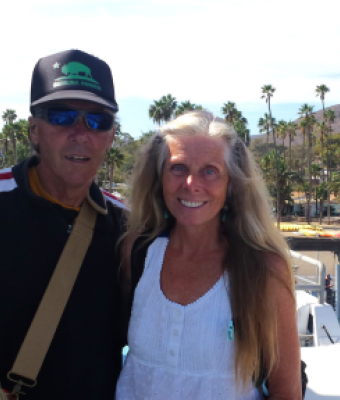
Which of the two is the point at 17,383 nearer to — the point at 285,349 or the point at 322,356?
the point at 285,349

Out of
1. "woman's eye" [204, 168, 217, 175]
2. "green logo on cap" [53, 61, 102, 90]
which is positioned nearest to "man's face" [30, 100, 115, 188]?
"green logo on cap" [53, 61, 102, 90]

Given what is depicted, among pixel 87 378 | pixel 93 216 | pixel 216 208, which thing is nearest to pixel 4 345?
pixel 87 378

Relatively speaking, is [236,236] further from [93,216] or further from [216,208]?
[93,216]

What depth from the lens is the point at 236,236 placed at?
2.36 meters

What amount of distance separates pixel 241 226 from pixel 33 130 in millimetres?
1378

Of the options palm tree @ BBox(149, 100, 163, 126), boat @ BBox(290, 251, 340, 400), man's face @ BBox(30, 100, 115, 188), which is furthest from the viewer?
palm tree @ BBox(149, 100, 163, 126)

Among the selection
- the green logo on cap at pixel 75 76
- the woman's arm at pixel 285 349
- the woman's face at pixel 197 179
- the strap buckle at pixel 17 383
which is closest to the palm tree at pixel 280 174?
the woman's face at pixel 197 179

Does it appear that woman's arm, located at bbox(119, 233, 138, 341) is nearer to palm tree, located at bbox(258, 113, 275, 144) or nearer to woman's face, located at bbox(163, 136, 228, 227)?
woman's face, located at bbox(163, 136, 228, 227)

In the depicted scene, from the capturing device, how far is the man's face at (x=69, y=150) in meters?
2.36

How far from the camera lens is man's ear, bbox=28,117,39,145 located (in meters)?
2.45

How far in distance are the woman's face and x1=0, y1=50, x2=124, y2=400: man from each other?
1.57 ft

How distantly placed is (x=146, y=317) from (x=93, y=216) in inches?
26.3

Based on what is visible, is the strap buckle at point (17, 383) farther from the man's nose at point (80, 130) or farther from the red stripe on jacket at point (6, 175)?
the man's nose at point (80, 130)

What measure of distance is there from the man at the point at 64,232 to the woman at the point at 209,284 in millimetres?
162
